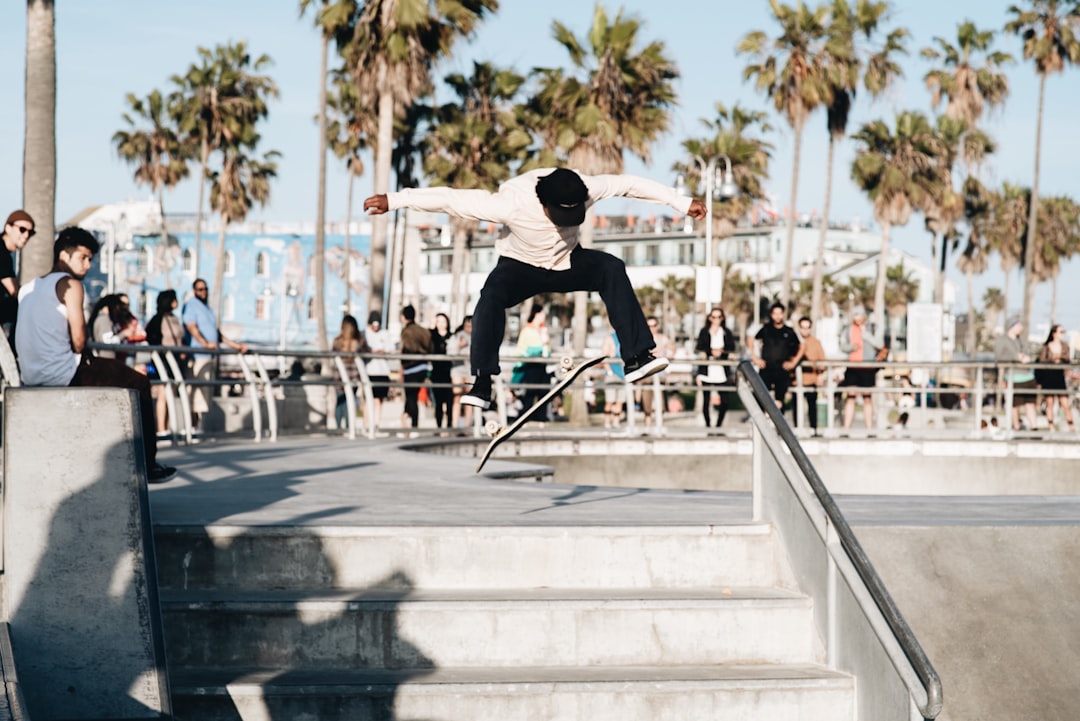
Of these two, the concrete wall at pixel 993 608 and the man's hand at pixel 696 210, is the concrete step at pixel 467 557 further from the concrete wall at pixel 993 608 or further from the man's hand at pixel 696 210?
the man's hand at pixel 696 210

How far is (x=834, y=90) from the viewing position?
46.1 metres

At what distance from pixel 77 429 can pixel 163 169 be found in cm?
6484

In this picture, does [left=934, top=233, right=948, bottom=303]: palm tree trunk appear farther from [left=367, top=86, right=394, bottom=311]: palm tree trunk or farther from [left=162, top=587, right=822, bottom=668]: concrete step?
[left=162, top=587, right=822, bottom=668]: concrete step

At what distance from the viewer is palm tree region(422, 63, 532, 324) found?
3922 cm

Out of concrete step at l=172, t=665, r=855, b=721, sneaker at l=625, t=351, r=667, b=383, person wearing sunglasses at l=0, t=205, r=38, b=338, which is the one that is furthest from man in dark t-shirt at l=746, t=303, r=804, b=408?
concrete step at l=172, t=665, r=855, b=721

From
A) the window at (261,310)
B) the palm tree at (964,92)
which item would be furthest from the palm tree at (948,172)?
the window at (261,310)

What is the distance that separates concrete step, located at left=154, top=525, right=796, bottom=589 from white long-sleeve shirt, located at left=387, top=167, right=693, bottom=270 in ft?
5.94

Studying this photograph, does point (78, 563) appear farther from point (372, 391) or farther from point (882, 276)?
point (882, 276)

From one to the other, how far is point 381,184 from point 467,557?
21.5 m

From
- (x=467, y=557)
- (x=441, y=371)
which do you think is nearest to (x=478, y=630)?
(x=467, y=557)

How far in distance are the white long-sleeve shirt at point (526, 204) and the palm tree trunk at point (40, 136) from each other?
4985mm

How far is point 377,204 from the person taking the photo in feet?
23.0

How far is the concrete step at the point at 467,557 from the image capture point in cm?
624

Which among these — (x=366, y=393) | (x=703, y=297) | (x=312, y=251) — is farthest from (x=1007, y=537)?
(x=312, y=251)
